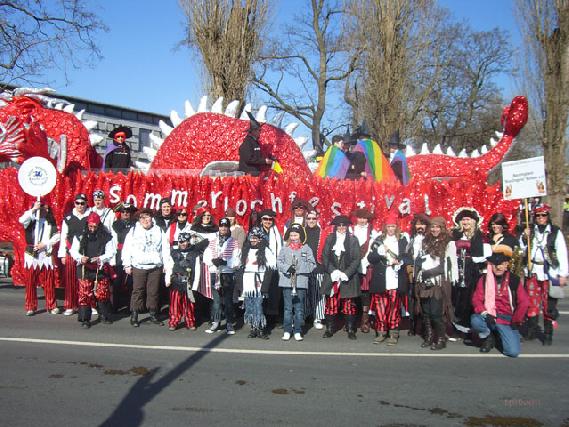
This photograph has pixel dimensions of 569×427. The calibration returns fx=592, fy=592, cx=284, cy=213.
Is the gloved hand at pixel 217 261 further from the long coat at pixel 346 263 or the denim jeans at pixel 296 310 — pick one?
the long coat at pixel 346 263

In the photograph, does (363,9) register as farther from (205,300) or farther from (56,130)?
(205,300)

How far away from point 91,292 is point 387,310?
12.0 feet

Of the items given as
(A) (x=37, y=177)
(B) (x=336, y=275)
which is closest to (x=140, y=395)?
(B) (x=336, y=275)

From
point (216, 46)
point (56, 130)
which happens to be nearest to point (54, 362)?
point (56, 130)

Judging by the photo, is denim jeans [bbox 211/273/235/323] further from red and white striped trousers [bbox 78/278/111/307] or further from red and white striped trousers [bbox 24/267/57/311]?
red and white striped trousers [bbox 24/267/57/311]

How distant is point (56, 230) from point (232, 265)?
292 centimetres

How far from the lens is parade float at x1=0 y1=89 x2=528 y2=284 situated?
9023mm

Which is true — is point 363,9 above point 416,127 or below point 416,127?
above

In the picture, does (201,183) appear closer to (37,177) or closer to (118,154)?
(37,177)

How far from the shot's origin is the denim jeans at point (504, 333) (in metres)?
6.14

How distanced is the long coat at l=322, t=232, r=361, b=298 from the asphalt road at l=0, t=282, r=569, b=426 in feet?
1.91

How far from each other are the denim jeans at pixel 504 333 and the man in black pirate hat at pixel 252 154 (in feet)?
15.3

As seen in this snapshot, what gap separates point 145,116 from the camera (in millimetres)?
28609

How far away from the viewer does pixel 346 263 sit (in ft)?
22.9
